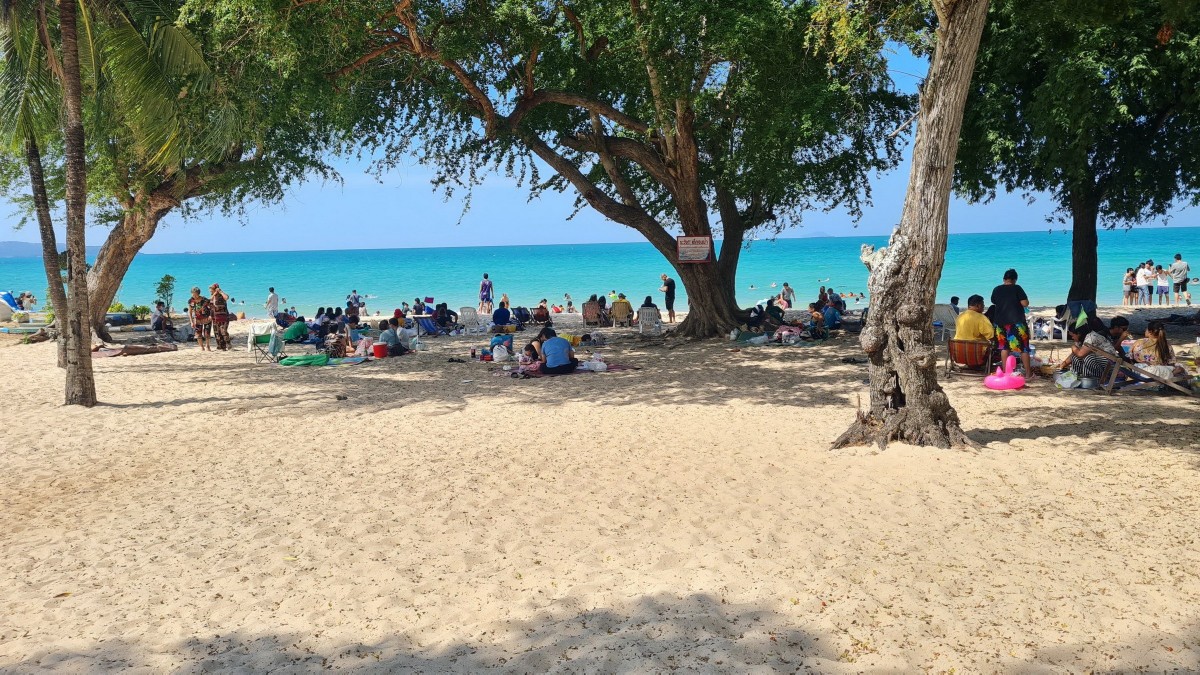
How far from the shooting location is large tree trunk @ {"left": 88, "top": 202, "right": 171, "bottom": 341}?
59.8 ft

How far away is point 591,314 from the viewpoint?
22531mm

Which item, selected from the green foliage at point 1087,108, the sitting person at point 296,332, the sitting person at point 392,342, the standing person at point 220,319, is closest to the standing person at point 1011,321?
the green foliage at point 1087,108

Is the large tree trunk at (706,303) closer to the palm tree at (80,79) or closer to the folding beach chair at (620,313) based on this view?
the folding beach chair at (620,313)

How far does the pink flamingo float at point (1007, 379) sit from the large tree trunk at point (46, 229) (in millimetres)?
13819

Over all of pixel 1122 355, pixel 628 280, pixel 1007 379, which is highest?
pixel 628 280

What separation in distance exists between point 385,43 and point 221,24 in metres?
3.23

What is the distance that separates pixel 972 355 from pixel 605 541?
7796 mm

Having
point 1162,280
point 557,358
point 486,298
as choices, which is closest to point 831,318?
point 557,358

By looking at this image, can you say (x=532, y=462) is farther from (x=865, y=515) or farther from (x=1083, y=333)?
(x=1083, y=333)

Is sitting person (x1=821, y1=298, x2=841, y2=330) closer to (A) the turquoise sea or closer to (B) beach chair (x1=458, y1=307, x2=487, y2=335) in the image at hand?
(B) beach chair (x1=458, y1=307, x2=487, y2=335)

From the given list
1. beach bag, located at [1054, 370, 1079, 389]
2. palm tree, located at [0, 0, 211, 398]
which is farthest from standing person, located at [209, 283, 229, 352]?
beach bag, located at [1054, 370, 1079, 389]

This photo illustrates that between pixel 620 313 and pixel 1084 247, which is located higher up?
pixel 1084 247

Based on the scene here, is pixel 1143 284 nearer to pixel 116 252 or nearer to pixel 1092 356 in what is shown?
pixel 1092 356

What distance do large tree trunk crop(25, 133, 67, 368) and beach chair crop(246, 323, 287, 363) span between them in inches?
124
